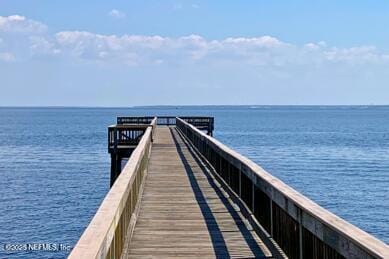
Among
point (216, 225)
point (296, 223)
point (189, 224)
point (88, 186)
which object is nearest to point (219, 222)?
point (216, 225)

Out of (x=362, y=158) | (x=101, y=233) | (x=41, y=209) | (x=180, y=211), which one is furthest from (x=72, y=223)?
(x=362, y=158)

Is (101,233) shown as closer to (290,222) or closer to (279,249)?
(290,222)

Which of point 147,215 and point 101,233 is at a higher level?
point 101,233

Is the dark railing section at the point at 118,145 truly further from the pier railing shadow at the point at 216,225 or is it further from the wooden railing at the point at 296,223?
the wooden railing at the point at 296,223

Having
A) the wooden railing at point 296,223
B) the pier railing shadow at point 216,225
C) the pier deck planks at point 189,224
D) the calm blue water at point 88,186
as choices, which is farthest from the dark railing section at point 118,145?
the wooden railing at point 296,223

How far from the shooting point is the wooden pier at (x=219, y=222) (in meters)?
5.46

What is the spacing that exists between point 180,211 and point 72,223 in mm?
18403

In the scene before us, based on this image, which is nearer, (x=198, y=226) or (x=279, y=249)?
(x=279, y=249)

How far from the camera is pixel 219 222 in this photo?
10.7 metres

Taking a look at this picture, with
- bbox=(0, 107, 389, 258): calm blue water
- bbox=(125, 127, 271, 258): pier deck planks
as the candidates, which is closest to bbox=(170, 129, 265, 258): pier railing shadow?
bbox=(125, 127, 271, 258): pier deck planks

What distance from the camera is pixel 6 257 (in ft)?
74.2

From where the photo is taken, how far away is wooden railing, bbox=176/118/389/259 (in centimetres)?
494

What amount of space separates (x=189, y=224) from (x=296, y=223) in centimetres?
358

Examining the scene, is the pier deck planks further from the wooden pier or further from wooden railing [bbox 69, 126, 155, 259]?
wooden railing [bbox 69, 126, 155, 259]
